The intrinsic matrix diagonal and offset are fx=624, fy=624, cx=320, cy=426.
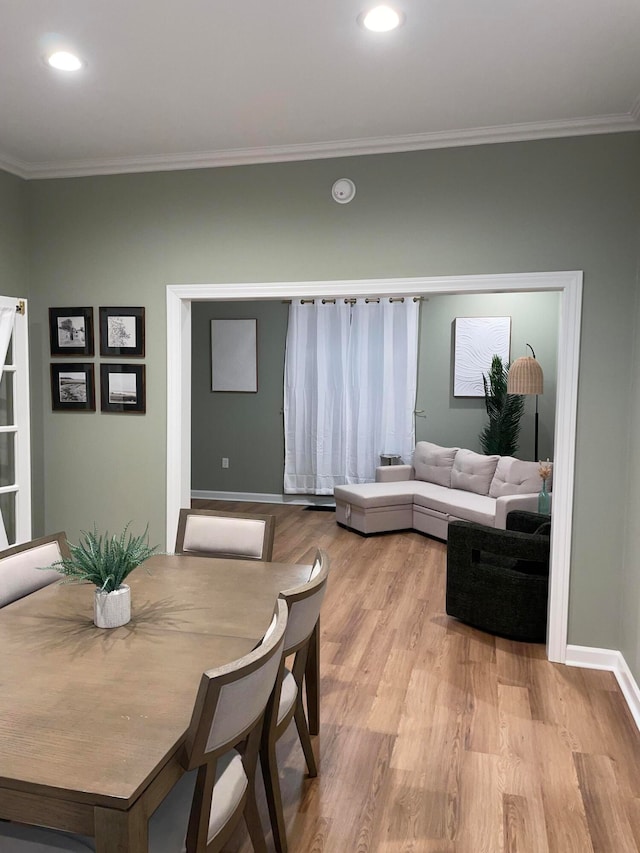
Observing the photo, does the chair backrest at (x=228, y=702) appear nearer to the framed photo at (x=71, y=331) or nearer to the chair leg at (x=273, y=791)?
the chair leg at (x=273, y=791)

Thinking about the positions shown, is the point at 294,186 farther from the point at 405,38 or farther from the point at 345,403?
the point at 345,403

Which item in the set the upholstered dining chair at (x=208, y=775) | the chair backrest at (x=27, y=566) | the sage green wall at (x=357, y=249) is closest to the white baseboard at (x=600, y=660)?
the sage green wall at (x=357, y=249)

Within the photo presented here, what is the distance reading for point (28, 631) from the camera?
190 centimetres

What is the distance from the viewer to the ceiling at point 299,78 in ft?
7.31

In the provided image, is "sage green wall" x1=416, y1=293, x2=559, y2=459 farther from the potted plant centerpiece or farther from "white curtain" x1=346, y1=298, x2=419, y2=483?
the potted plant centerpiece

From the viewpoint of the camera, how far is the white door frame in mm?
3262

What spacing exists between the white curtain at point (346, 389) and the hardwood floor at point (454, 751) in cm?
330

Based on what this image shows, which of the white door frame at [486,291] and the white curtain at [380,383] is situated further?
the white curtain at [380,383]

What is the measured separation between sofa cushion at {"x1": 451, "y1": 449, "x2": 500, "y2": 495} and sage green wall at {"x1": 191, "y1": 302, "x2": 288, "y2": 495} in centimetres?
220

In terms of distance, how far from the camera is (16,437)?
374 centimetres

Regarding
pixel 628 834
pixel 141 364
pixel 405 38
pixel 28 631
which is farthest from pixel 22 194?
pixel 628 834

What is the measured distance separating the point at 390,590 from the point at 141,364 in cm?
238

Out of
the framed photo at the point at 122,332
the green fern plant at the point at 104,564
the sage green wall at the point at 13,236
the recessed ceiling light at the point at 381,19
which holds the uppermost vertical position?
the recessed ceiling light at the point at 381,19

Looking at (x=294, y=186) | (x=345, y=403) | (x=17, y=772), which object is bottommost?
(x=17, y=772)
